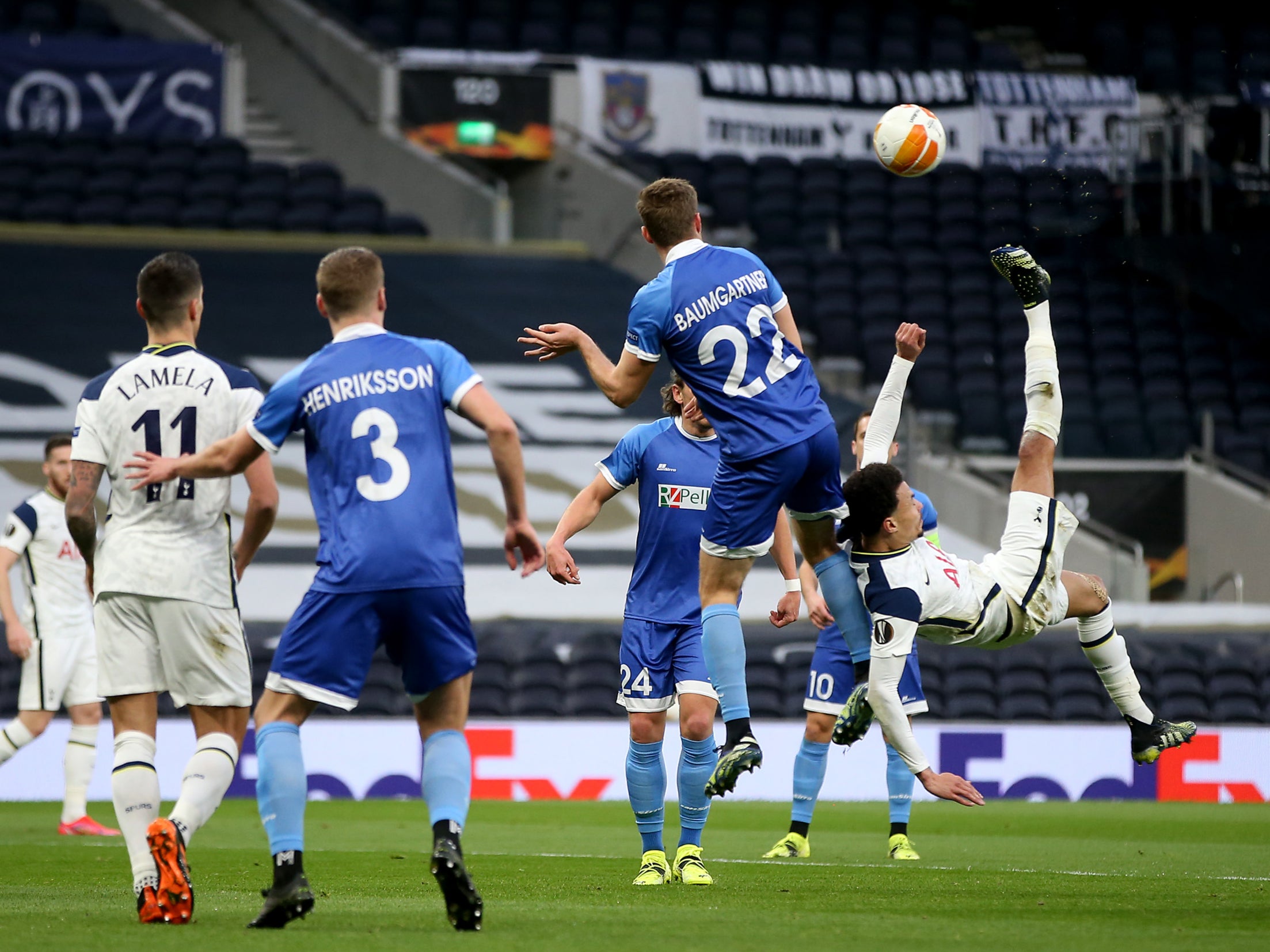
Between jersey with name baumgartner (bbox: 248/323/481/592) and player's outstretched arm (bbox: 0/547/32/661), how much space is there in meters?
5.83

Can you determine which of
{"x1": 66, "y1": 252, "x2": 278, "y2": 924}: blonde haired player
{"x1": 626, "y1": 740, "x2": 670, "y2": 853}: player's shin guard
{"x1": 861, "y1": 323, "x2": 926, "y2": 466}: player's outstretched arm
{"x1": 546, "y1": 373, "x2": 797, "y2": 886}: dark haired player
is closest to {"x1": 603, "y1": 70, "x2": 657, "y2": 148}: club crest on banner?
{"x1": 546, "y1": 373, "x2": 797, "y2": 886}: dark haired player

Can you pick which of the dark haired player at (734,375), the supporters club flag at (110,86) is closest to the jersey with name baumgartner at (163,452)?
the dark haired player at (734,375)

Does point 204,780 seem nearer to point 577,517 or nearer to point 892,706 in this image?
point 577,517

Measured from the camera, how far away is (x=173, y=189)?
21.6 m

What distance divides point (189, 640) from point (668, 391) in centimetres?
279

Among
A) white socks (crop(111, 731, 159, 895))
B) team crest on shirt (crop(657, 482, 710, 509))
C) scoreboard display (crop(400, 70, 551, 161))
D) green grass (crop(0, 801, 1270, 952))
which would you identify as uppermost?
scoreboard display (crop(400, 70, 551, 161))

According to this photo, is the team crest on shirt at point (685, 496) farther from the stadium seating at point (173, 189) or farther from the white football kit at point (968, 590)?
the stadium seating at point (173, 189)

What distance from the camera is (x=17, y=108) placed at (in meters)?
22.4

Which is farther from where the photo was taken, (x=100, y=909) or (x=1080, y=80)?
(x=1080, y=80)

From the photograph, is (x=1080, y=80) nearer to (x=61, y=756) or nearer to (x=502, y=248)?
(x=502, y=248)

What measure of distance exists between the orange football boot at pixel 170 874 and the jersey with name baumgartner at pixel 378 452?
932 mm

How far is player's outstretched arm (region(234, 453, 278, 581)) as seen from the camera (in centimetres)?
574

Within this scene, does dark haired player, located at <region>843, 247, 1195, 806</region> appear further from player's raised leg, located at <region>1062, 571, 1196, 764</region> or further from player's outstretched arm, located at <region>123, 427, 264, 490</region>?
player's outstretched arm, located at <region>123, 427, 264, 490</region>

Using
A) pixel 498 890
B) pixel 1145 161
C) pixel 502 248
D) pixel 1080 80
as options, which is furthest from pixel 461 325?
pixel 498 890
